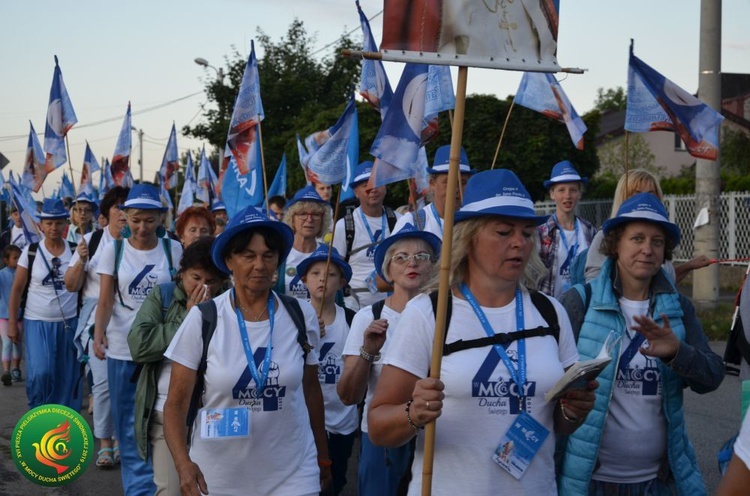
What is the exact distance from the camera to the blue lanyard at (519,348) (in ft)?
11.5

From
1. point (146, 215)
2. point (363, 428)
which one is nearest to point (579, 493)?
point (363, 428)

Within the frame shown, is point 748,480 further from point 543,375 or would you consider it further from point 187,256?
point 187,256

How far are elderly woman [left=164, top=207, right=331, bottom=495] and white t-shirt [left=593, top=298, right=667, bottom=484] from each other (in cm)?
129

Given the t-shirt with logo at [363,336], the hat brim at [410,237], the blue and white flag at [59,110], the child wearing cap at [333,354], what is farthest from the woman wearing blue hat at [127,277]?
the blue and white flag at [59,110]

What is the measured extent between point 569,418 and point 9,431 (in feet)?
25.0

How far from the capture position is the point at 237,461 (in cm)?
440

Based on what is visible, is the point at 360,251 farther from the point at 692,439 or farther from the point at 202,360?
the point at 202,360

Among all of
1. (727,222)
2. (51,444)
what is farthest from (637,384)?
(727,222)

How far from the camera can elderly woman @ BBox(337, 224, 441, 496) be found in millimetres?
4902

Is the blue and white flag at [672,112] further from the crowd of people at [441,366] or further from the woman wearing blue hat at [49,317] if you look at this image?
the woman wearing blue hat at [49,317]

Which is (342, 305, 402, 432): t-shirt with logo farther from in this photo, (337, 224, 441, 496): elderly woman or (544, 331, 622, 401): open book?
(544, 331, 622, 401): open book

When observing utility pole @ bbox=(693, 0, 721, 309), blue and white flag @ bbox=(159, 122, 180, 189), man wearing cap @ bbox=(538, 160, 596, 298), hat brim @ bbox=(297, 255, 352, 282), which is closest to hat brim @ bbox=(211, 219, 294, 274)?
hat brim @ bbox=(297, 255, 352, 282)

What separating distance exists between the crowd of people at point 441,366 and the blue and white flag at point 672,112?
99cm

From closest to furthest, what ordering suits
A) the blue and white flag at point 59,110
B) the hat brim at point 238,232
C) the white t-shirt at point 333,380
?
1. the hat brim at point 238,232
2. the white t-shirt at point 333,380
3. the blue and white flag at point 59,110
